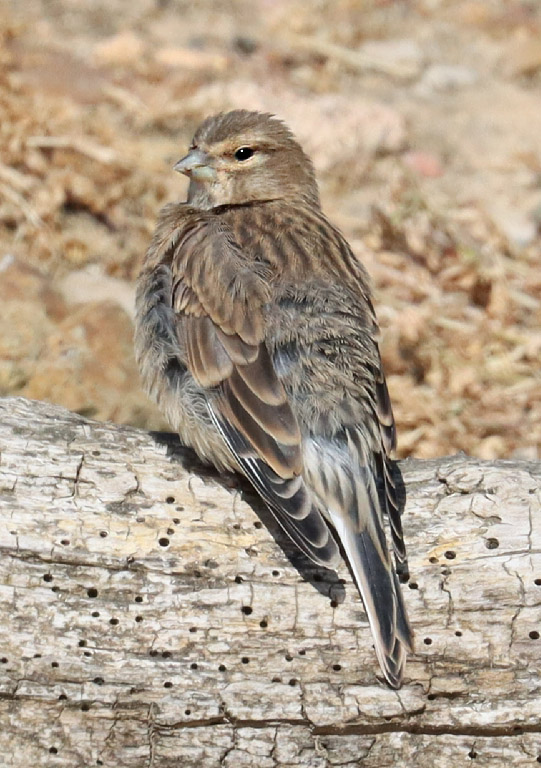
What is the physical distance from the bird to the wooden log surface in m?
0.15

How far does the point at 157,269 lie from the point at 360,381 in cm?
97

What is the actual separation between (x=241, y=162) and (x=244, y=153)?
0.15 feet

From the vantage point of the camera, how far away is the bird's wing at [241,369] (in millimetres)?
3412

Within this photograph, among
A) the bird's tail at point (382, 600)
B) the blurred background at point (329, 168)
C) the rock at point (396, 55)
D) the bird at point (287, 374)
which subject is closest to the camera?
the bird's tail at point (382, 600)

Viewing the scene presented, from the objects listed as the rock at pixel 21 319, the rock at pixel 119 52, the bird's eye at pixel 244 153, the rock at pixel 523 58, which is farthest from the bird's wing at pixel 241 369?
the rock at pixel 523 58

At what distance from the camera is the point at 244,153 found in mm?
4793

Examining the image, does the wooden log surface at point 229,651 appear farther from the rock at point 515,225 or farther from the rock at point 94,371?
the rock at point 515,225

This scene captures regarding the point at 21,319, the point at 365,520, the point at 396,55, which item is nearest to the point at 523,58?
the point at 396,55

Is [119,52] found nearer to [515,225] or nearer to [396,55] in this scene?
[396,55]

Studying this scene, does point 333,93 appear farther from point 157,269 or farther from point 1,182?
point 157,269

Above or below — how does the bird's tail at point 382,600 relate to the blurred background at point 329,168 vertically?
below

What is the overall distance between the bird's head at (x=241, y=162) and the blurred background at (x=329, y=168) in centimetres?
85

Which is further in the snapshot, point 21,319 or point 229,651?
point 21,319

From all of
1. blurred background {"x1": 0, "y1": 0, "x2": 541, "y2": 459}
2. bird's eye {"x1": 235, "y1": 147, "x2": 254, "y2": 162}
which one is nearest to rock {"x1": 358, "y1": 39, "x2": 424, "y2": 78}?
blurred background {"x1": 0, "y1": 0, "x2": 541, "y2": 459}
